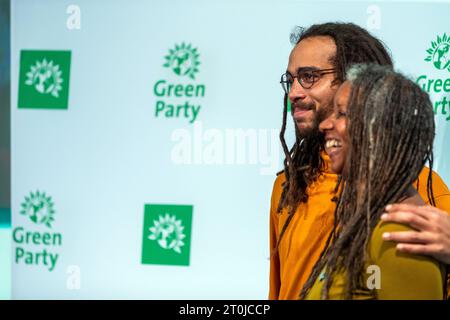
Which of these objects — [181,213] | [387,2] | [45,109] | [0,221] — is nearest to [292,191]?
[181,213]

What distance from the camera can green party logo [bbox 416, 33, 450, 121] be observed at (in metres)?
2.87

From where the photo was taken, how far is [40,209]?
9.88 ft

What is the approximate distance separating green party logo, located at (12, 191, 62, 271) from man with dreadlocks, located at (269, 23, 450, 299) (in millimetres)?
1305

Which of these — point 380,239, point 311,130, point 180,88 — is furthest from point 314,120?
point 180,88

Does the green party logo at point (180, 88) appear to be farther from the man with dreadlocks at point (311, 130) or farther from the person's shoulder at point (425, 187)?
the person's shoulder at point (425, 187)

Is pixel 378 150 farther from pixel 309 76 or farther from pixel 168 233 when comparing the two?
pixel 168 233

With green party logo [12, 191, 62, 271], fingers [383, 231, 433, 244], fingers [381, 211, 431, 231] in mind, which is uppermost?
fingers [381, 211, 431, 231]

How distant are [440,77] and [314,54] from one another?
111cm

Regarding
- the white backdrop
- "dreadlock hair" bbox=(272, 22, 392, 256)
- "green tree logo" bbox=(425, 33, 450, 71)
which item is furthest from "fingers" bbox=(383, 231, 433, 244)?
"green tree logo" bbox=(425, 33, 450, 71)

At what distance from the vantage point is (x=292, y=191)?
194cm

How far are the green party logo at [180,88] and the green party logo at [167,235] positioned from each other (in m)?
0.42

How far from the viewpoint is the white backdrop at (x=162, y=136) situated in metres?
2.92

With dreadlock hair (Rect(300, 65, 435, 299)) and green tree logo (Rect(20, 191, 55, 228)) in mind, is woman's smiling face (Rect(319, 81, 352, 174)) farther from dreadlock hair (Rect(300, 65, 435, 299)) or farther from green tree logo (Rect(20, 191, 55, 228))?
green tree logo (Rect(20, 191, 55, 228))
